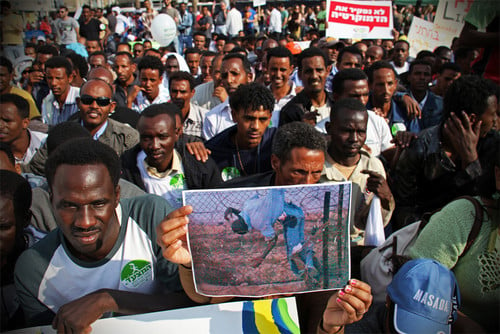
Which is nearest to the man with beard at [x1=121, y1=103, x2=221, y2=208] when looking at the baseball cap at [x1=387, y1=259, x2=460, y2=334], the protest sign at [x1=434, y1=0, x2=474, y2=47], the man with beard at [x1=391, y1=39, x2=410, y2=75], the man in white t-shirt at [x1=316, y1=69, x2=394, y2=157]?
the man in white t-shirt at [x1=316, y1=69, x2=394, y2=157]

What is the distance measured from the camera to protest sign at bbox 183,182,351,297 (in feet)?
5.17

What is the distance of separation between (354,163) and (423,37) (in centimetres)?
601

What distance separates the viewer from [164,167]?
304cm

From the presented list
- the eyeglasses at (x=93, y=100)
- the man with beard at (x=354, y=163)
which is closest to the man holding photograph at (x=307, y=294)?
the man with beard at (x=354, y=163)

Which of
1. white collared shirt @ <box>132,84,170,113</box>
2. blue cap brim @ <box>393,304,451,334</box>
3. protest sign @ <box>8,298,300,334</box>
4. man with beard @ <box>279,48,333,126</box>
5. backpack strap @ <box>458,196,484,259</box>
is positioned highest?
man with beard @ <box>279,48,333,126</box>

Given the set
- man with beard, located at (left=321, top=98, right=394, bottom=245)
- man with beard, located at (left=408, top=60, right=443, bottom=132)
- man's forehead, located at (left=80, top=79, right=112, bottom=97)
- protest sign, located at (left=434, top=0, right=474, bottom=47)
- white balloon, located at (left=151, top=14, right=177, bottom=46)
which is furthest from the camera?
white balloon, located at (left=151, top=14, right=177, bottom=46)

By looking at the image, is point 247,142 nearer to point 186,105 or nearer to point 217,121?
point 217,121

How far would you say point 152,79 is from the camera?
226 inches

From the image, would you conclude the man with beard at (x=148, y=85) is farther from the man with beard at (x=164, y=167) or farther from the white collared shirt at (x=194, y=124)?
the man with beard at (x=164, y=167)

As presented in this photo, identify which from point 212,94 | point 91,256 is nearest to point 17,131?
point 91,256

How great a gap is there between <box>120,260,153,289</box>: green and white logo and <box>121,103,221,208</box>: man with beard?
1.06m

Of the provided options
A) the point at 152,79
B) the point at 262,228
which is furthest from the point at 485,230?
the point at 152,79

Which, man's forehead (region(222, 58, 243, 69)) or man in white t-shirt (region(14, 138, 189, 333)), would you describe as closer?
man in white t-shirt (region(14, 138, 189, 333))

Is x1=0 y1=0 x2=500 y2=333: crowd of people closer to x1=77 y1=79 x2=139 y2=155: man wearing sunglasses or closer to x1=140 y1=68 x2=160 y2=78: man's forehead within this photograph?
x1=77 y1=79 x2=139 y2=155: man wearing sunglasses
